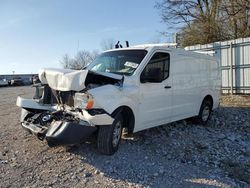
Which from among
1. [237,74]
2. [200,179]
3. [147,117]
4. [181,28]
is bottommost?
[200,179]

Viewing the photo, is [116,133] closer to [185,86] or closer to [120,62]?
[120,62]

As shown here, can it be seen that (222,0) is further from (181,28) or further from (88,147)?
(88,147)

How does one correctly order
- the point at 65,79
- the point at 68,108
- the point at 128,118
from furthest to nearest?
the point at 128,118 < the point at 68,108 < the point at 65,79

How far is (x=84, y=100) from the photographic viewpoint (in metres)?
5.50

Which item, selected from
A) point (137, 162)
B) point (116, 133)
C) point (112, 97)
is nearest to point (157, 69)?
point (112, 97)

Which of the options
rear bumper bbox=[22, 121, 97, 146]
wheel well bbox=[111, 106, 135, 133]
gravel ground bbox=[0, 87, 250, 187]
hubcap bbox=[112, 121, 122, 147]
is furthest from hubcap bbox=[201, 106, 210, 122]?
rear bumper bbox=[22, 121, 97, 146]

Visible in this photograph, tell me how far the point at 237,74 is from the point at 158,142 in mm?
10326

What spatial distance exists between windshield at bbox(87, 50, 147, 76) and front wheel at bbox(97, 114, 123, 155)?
1.16 meters

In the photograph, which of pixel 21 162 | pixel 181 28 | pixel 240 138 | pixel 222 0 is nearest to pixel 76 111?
pixel 21 162

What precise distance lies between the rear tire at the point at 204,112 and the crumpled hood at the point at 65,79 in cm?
474

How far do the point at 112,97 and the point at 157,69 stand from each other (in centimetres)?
158

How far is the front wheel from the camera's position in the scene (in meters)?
5.69

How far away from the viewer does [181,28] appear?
25844 mm

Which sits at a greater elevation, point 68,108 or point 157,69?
point 157,69
